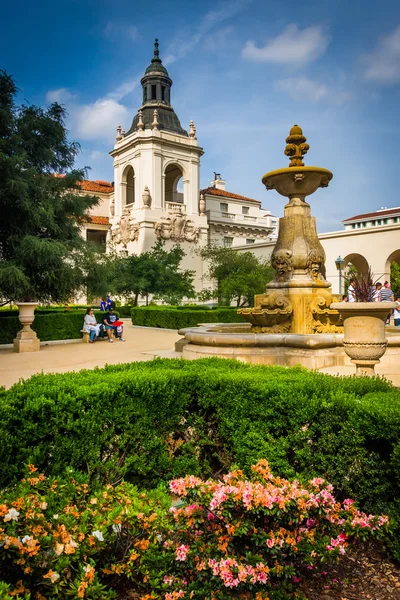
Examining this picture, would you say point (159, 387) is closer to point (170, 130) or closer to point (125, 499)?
point (125, 499)

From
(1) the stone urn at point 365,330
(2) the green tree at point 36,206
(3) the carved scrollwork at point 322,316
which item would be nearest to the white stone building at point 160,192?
(2) the green tree at point 36,206

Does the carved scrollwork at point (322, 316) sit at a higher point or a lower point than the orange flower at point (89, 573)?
higher

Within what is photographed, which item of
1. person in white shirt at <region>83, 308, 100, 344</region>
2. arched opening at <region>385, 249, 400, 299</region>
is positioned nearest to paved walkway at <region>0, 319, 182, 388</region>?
person in white shirt at <region>83, 308, 100, 344</region>

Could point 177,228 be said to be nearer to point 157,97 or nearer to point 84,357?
point 157,97

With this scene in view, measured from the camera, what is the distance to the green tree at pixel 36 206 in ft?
50.2

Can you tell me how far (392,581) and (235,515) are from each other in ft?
3.14

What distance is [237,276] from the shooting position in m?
27.0

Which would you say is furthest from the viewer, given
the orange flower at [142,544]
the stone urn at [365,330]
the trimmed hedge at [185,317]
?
the trimmed hedge at [185,317]

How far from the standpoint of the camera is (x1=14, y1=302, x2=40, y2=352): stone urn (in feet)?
42.8

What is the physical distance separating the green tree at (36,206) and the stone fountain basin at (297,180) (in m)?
8.54

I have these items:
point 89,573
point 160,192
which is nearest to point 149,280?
point 160,192

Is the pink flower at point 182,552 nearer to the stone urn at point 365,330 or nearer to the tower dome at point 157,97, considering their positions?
the stone urn at point 365,330

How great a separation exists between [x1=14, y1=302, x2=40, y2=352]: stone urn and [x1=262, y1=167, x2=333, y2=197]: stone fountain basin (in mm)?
7532

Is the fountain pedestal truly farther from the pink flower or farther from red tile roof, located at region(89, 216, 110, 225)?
red tile roof, located at region(89, 216, 110, 225)
